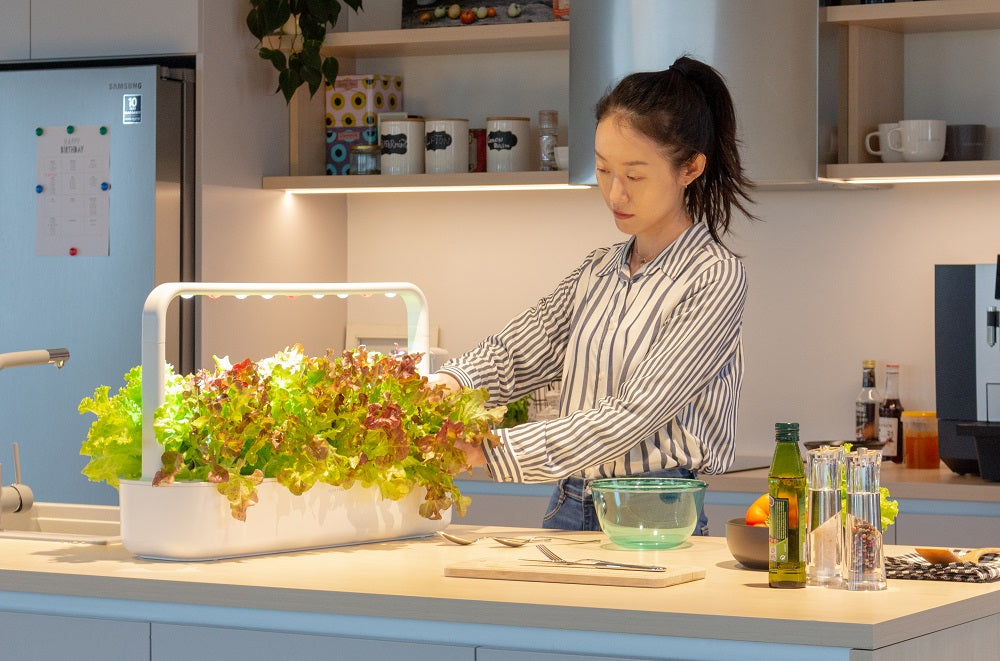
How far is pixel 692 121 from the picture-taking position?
223 centimetres

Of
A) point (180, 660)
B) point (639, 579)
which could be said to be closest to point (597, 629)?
point (639, 579)

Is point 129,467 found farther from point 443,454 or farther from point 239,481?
point 443,454

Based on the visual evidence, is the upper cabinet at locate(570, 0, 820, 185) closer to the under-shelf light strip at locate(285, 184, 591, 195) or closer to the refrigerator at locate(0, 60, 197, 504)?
the under-shelf light strip at locate(285, 184, 591, 195)

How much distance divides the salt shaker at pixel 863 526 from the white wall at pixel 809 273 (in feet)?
7.03

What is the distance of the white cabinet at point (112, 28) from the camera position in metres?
3.64

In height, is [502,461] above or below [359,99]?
below

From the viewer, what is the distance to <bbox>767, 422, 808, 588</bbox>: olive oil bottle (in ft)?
5.46

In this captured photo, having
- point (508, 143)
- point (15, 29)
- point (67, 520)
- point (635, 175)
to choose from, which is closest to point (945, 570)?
point (635, 175)

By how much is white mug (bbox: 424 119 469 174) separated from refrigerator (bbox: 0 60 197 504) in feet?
1.99

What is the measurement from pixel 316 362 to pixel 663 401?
471 mm

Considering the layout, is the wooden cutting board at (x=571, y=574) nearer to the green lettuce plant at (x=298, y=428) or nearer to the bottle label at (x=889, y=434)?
the green lettuce plant at (x=298, y=428)

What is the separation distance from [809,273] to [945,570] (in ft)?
7.07

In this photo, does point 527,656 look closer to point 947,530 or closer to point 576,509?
point 576,509

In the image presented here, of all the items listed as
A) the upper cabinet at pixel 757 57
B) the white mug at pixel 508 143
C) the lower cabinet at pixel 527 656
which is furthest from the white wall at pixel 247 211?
the lower cabinet at pixel 527 656
